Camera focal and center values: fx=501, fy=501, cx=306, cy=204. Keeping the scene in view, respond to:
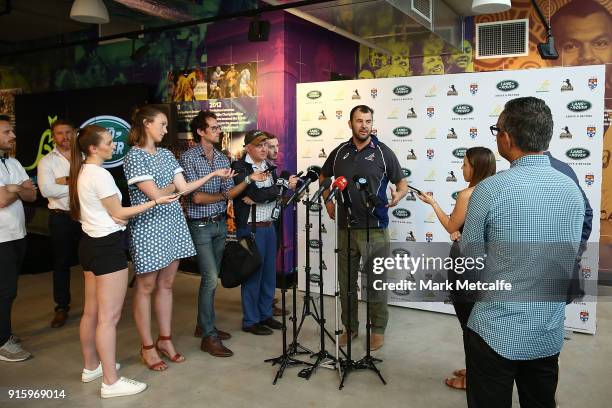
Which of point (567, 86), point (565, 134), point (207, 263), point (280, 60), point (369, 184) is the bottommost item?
point (207, 263)

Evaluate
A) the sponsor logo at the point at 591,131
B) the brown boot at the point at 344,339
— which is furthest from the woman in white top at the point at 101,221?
the sponsor logo at the point at 591,131

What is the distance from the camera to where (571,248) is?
1.52 metres

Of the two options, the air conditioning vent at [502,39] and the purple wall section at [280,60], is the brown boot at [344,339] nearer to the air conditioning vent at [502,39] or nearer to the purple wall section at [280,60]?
the purple wall section at [280,60]

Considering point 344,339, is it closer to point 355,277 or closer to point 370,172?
point 355,277

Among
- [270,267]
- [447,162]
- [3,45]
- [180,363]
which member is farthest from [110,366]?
[3,45]

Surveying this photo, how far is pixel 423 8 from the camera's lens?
15.3ft

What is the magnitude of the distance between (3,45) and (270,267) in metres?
7.12

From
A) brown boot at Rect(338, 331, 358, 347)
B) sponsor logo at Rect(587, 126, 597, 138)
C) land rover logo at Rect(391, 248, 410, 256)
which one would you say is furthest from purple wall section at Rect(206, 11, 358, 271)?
sponsor logo at Rect(587, 126, 597, 138)

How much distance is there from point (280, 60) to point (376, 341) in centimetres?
302

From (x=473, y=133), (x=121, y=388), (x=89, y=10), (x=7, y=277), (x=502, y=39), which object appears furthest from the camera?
(x=502, y=39)

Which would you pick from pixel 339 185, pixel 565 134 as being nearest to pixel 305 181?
pixel 339 185

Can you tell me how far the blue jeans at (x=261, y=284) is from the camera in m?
3.77

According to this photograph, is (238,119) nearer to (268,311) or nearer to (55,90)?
(268,311)

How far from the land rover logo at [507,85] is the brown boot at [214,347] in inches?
114
